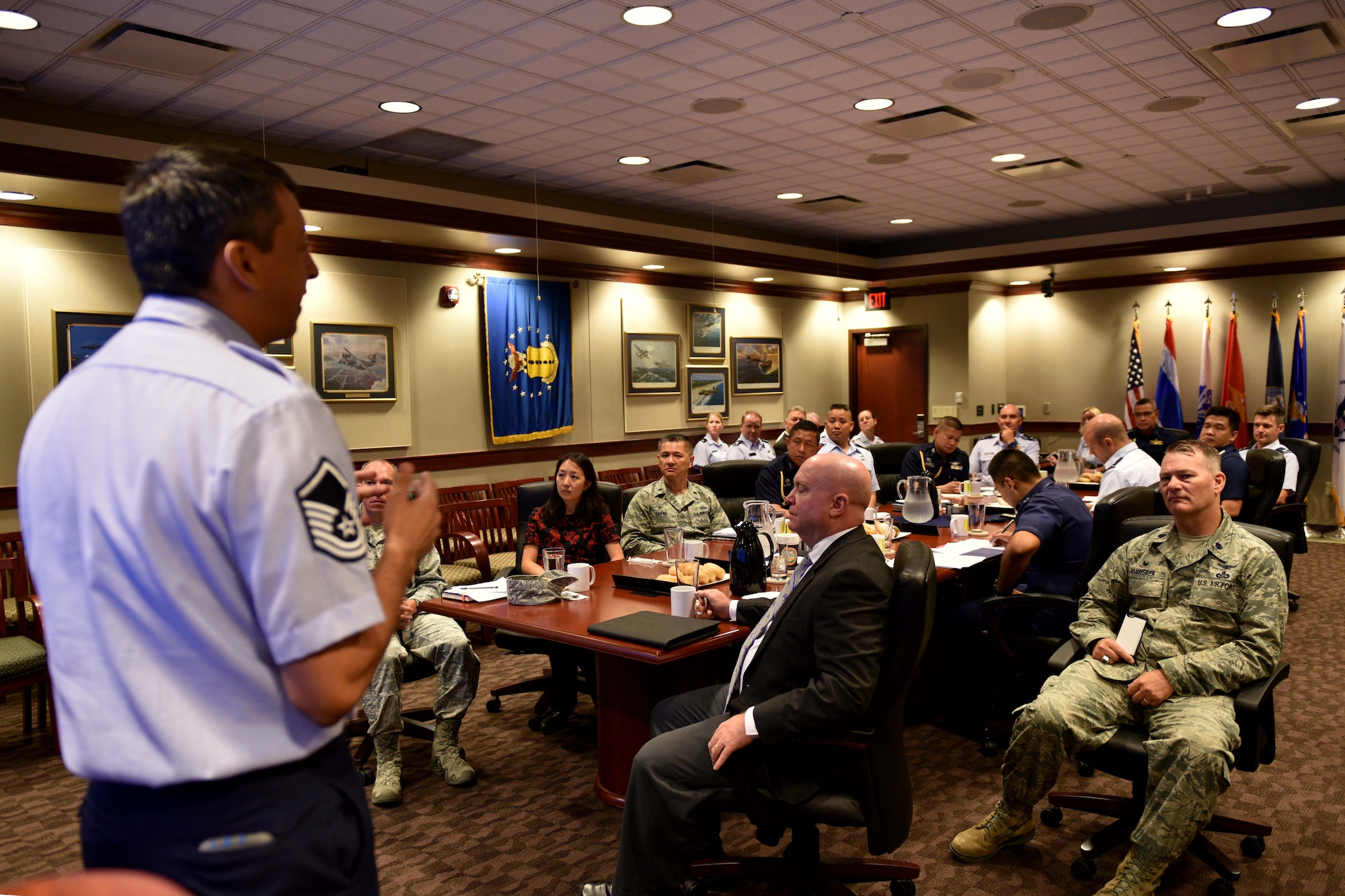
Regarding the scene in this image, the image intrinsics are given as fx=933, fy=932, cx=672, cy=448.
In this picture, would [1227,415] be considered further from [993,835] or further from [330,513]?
[330,513]

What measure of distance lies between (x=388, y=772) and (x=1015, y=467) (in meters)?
2.90

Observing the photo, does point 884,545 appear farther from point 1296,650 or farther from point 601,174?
point 601,174

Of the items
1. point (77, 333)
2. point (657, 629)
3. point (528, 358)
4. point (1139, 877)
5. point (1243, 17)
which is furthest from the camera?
point (528, 358)

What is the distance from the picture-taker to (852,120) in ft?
19.6

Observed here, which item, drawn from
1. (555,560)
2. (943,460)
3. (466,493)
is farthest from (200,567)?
(466,493)

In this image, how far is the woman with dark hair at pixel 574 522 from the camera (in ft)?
14.8

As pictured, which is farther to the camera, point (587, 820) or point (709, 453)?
point (709, 453)

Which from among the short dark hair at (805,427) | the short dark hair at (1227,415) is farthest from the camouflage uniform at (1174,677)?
the short dark hair at (1227,415)

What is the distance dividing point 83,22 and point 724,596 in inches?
149

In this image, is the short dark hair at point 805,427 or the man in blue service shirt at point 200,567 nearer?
the man in blue service shirt at point 200,567

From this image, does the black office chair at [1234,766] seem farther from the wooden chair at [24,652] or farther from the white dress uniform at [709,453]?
the white dress uniform at [709,453]

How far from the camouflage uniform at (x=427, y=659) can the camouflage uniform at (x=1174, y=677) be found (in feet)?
6.91

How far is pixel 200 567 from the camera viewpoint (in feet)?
3.19

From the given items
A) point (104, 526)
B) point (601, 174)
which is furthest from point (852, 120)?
point (104, 526)
